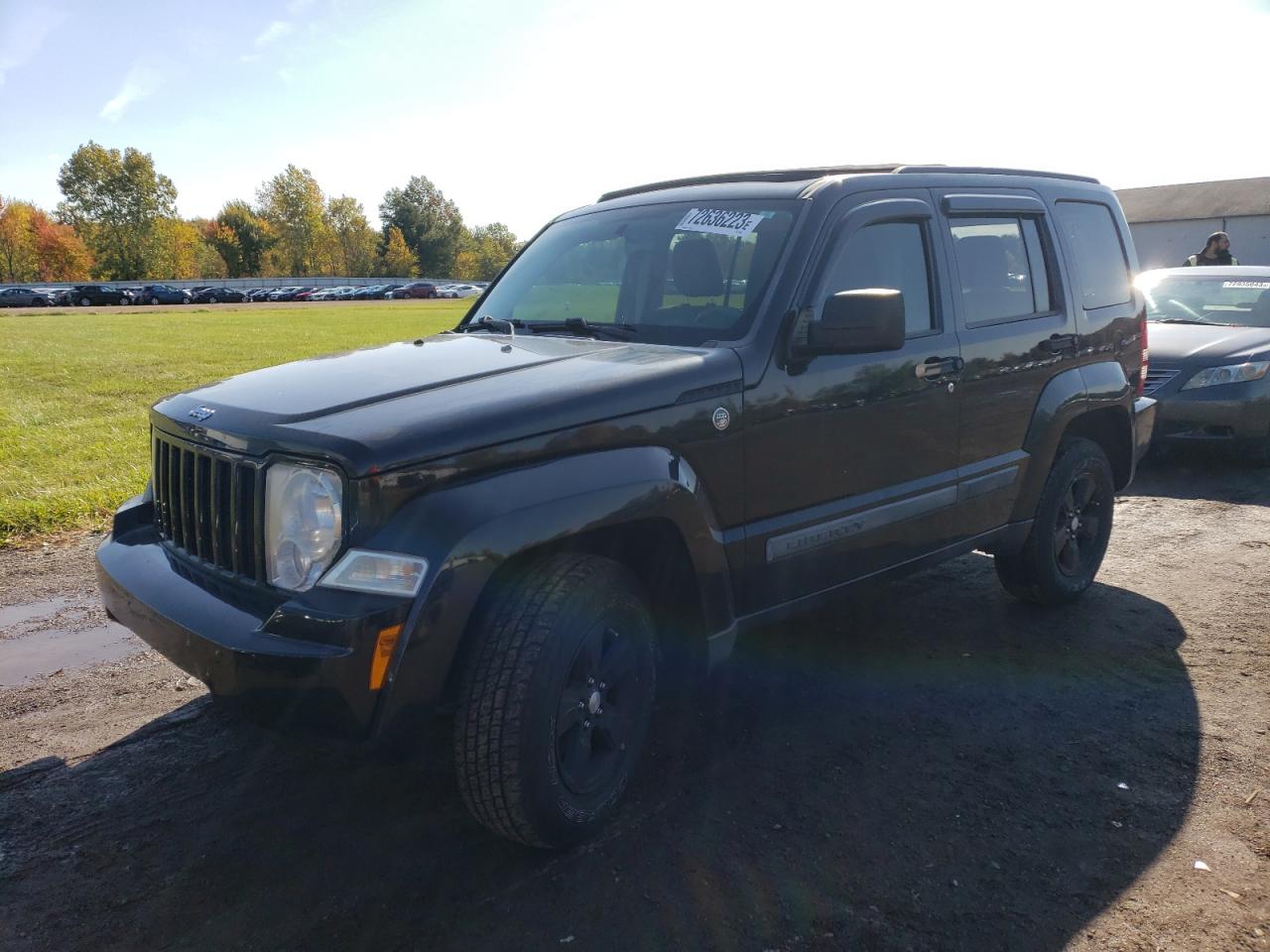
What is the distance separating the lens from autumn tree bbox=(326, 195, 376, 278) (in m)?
110

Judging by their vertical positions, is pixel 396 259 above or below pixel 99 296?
above

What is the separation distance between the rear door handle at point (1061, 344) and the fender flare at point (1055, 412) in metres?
0.11

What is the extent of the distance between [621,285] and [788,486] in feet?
3.71

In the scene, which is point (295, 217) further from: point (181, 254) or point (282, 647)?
point (282, 647)

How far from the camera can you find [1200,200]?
53812 millimetres

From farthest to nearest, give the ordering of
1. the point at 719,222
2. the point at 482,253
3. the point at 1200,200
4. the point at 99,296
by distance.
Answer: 1. the point at 482,253
2. the point at 99,296
3. the point at 1200,200
4. the point at 719,222

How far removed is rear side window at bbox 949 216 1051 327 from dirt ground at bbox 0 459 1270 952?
1582 mm

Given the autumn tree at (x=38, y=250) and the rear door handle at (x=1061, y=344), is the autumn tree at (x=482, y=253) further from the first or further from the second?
the rear door handle at (x=1061, y=344)

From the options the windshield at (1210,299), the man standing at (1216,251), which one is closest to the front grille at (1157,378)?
the windshield at (1210,299)

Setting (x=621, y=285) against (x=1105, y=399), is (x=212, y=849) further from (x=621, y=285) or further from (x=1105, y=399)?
(x=1105, y=399)

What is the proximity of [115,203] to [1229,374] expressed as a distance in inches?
3977

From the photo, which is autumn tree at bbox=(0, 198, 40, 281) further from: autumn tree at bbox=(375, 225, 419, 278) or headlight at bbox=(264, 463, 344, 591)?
headlight at bbox=(264, 463, 344, 591)

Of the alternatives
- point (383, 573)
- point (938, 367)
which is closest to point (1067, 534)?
point (938, 367)

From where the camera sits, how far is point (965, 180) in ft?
14.4
